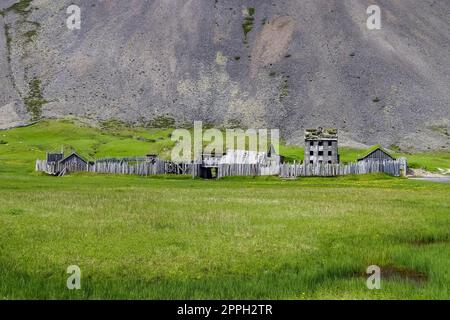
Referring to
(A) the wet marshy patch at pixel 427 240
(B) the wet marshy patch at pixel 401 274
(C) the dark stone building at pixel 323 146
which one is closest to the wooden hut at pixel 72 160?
(C) the dark stone building at pixel 323 146

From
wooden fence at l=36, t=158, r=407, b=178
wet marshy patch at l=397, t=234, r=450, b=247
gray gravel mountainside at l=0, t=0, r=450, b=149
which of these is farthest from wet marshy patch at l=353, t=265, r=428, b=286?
gray gravel mountainside at l=0, t=0, r=450, b=149

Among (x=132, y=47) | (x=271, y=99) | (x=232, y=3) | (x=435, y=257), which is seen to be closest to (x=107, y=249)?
(x=435, y=257)

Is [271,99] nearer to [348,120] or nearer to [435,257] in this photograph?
[348,120]

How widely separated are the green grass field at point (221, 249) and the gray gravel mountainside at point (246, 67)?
9613 centimetres

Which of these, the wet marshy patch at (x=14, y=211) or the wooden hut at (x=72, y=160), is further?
the wooden hut at (x=72, y=160)

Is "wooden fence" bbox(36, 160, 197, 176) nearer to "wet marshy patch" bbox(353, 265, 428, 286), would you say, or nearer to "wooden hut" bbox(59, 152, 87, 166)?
"wooden hut" bbox(59, 152, 87, 166)

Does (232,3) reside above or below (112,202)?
above

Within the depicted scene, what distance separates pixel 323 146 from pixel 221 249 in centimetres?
7741

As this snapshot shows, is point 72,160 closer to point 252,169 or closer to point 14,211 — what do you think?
point 252,169

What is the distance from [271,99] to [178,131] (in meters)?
30.6

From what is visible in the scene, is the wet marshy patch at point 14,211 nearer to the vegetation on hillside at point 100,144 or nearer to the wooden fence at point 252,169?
the wooden fence at point 252,169

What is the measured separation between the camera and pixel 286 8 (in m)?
186

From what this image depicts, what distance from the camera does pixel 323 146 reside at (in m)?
95.2

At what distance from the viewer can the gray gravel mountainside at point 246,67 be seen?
452ft
